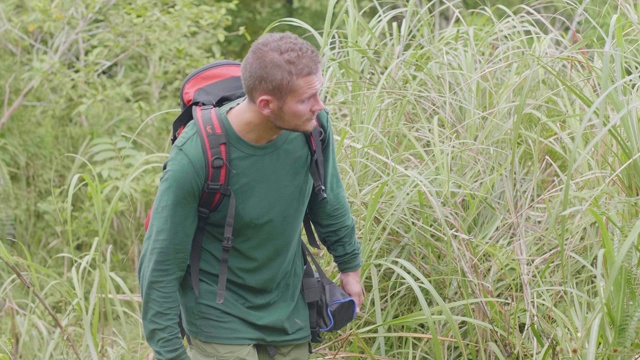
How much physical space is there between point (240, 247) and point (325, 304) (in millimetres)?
400

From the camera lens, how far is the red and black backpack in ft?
9.47

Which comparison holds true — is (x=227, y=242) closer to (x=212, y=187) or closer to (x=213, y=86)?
(x=212, y=187)

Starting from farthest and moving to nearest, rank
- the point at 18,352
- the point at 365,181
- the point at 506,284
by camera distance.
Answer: the point at 18,352
the point at 365,181
the point at 506,284

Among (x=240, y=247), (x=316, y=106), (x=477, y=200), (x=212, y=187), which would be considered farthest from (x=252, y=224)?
(x=477, y=200)

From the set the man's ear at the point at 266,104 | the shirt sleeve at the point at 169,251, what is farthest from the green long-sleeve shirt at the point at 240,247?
the man's ear at the point at 266,104

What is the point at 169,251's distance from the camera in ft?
9.55

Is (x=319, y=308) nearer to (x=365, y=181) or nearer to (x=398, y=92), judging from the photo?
(x=365, y=181)

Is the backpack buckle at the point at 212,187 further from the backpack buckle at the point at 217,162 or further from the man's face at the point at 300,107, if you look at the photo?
the man's face at the point at 300,107

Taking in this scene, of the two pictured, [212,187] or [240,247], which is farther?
[240,247]

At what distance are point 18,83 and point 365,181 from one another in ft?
14.2

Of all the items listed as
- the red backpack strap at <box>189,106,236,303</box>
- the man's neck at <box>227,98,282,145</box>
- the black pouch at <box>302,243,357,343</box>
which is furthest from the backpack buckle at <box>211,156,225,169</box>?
the black pouch at <box>302,243,357,343</box>

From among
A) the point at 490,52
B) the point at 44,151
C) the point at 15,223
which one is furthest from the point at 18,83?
the point at 490,52

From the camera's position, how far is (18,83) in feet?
25.0

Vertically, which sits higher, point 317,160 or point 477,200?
point 317,160
